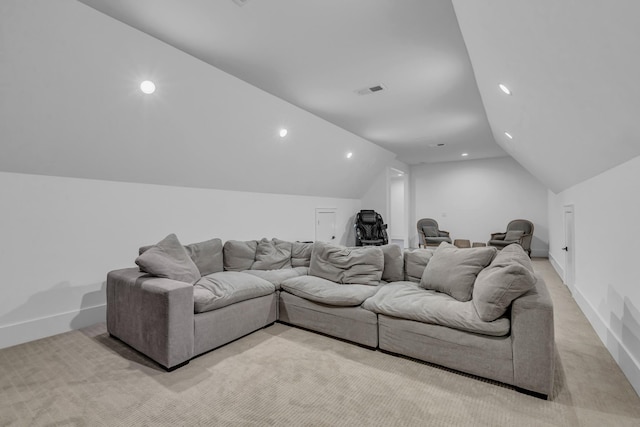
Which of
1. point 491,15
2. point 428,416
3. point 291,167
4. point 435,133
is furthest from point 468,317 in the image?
point 435,133

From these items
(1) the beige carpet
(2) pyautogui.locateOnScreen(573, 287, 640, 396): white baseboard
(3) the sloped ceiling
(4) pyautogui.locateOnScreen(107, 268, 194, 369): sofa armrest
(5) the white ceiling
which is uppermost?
(5) the white ceiling

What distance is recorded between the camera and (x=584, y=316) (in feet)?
10.8

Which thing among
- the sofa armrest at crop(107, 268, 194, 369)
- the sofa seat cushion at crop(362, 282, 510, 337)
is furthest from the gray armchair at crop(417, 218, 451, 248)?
the sofa armrest at crop(107, 268, 194, 369)

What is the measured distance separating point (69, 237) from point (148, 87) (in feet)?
5.45

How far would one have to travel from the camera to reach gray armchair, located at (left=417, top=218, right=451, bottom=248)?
27.1ft

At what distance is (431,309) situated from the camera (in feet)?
7.49

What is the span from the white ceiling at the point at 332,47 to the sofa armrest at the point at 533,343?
2.21 metres

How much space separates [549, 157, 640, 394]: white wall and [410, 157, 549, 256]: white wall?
521 centimetres

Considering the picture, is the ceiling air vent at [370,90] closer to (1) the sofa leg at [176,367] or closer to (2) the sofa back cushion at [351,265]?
(2) the sofa back cushion at [351,265]

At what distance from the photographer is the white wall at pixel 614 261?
2.07 metres

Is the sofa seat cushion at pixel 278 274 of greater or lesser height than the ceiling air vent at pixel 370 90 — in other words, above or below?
below

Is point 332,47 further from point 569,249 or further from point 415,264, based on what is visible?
point 569,249

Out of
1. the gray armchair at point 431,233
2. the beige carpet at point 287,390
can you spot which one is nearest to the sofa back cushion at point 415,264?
the beige carpet at point 287,390

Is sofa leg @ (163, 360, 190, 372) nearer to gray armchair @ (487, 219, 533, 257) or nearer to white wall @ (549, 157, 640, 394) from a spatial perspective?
white wall @ (549, 157, 640, 394)
